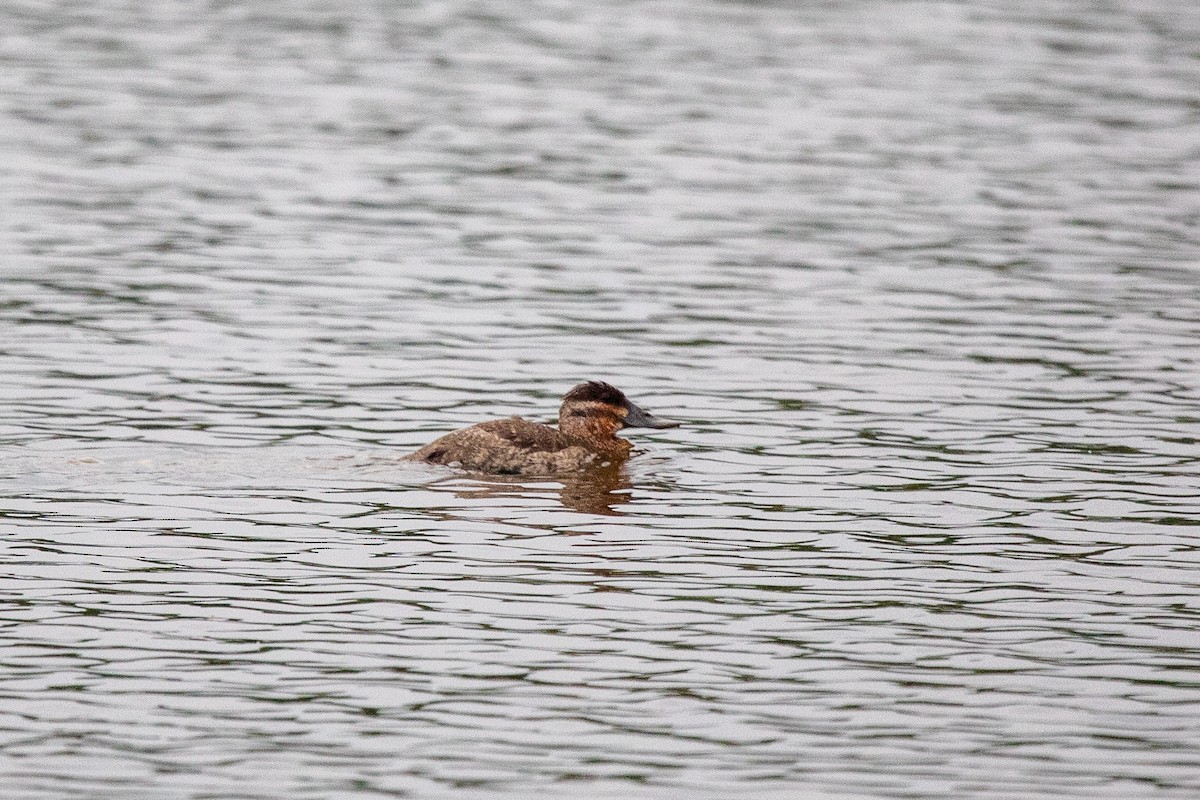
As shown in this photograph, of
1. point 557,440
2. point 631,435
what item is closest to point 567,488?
point 557,440

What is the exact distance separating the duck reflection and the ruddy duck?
106 millimetres

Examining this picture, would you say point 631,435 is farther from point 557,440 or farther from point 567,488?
point 567,488

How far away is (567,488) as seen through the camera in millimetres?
13977

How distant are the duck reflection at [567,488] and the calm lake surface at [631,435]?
0.07 metres

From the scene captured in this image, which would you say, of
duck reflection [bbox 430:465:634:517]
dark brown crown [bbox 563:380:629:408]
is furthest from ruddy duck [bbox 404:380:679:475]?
duck reflection [bbox 430:465:634:517]

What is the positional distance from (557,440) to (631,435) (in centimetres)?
150

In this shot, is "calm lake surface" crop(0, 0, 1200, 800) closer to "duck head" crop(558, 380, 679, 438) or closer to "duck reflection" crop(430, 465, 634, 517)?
"duck reflection" crop(430, 465, 634, 517)

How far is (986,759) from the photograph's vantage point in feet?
29.6

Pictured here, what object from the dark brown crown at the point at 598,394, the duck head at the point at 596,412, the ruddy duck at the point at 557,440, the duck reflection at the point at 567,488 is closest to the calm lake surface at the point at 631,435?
the duck reflection at the point at 567,488

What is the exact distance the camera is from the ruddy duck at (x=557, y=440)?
13977 mm

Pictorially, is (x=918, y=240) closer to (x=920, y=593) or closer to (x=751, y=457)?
(x=751, y=457)

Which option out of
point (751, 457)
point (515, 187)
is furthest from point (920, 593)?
point (515, 187)

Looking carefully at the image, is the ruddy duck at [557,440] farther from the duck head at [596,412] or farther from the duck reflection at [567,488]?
the duck reflection at [567,488]

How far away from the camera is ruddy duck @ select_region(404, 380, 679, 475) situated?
14.0m
